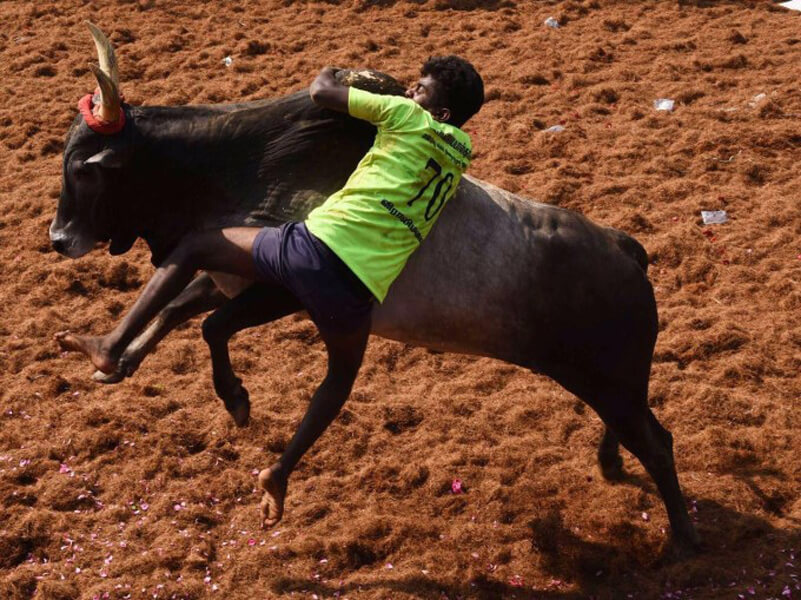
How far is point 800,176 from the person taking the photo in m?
7.65

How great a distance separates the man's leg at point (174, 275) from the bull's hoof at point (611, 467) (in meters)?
2.04

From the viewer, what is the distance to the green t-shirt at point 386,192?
3.96m

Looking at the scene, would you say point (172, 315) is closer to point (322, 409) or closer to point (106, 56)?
point (322, 409)

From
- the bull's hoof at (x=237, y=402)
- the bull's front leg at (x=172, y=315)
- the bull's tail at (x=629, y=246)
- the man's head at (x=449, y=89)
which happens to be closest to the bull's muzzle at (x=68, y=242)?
the bull's front leg at (x=172, y=315)

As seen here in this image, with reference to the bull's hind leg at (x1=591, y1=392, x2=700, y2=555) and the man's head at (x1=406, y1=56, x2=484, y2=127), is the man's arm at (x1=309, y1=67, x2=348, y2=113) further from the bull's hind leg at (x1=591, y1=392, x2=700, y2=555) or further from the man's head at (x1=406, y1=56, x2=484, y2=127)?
the bull's hind leg at (x1=591, y1=392, x2=700, y2=555)

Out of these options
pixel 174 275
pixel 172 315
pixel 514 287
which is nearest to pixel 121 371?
pixel 172 315

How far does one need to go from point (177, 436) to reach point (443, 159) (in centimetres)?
227

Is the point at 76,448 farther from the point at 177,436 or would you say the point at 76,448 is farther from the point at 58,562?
the point at 58,562

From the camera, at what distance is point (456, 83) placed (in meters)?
4.10

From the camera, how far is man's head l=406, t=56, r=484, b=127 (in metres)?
4.11

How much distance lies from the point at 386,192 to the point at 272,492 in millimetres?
1186

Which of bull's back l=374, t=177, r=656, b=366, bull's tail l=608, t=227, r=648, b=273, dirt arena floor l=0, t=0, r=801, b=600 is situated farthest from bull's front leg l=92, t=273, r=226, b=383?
bull's tail l=608, t=227, r=648, b=273

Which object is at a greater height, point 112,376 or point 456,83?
point 456,83

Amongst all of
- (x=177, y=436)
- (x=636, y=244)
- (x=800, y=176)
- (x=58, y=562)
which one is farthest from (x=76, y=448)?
(x=800, y=176)
